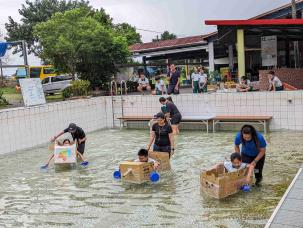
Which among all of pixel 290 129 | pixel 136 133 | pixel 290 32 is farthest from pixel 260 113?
pixel 290 32

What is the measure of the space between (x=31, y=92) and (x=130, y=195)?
26.8ft

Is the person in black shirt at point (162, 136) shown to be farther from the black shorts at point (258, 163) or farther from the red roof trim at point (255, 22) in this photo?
the red roof trim at point (255, 22)

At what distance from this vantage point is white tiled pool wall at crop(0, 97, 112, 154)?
13.9m

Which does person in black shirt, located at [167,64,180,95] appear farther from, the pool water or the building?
the pool water

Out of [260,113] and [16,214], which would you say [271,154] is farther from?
[16,214]

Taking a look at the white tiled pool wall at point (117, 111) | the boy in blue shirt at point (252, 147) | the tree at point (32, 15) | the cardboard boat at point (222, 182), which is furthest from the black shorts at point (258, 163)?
the tree at point (32, 15)

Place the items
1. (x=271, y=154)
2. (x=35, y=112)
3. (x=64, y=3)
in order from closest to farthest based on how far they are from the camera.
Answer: (x=271, y=154) → (x=35, y=112) → (x=64, y=3)

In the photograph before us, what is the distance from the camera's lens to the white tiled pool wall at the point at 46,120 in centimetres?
1390

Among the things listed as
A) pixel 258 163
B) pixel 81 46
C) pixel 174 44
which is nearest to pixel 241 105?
pixel 258 163

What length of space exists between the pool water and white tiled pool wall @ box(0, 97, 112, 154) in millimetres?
1107

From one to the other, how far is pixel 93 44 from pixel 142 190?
733 inches

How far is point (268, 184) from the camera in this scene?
8656mm

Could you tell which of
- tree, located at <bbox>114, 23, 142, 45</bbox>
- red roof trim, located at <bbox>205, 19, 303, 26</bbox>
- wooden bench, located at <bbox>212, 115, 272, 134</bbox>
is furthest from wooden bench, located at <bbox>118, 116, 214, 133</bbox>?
tree, located at <bbox>114, 23, 142, 45</bbox>

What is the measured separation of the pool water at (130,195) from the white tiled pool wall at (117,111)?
140 cm
